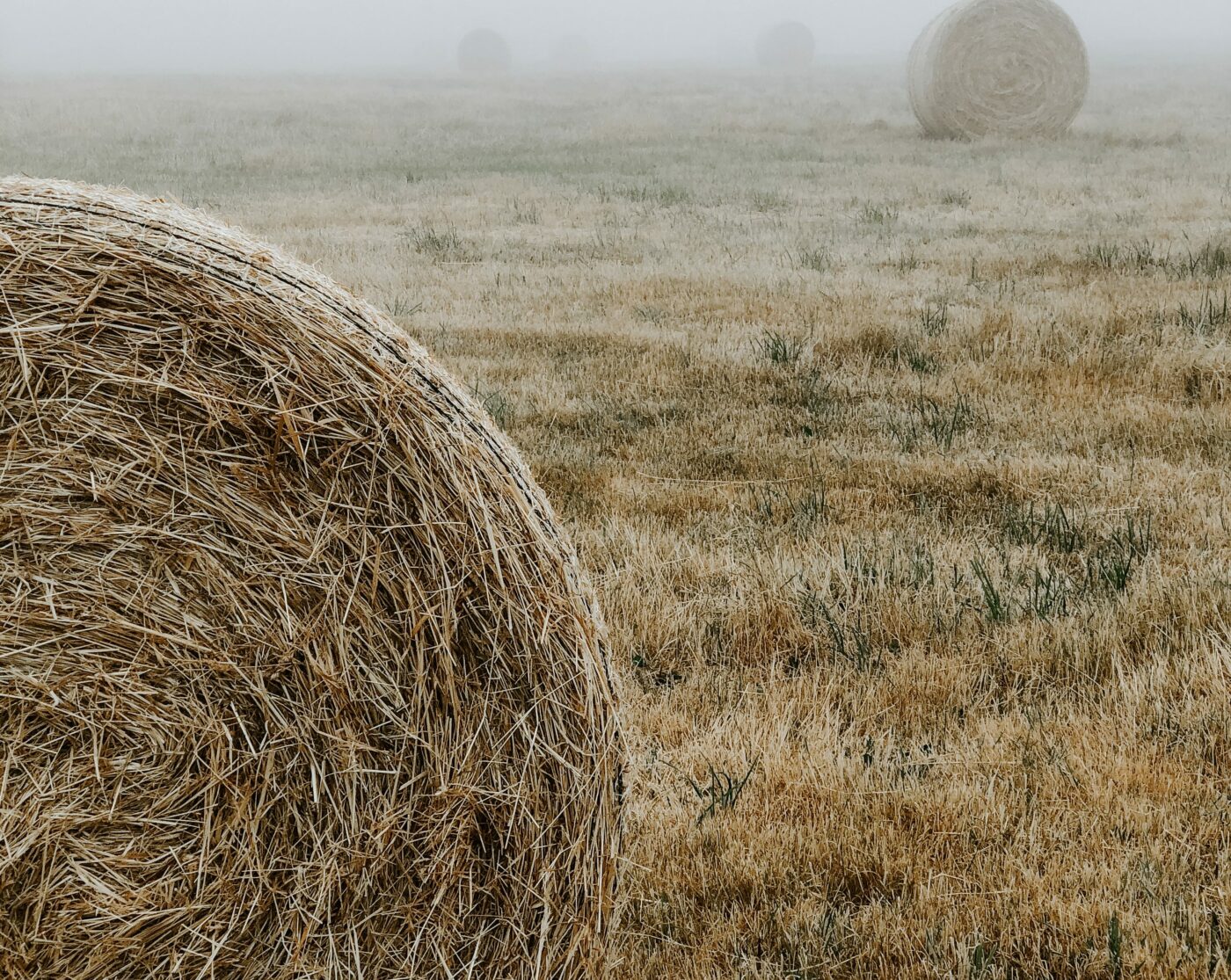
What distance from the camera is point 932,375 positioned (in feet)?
22.9

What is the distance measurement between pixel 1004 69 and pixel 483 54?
39.5 meters

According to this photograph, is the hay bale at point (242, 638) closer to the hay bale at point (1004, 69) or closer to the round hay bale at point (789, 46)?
the hay bale at point (1004, 69)

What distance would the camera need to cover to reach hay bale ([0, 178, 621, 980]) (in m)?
2.17

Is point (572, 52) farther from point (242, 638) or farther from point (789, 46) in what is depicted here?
point (242, 638)

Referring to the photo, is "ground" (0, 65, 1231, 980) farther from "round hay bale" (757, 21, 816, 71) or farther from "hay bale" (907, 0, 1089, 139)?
"round hay bale" (757, 21, 816, 71)

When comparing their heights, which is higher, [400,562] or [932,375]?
[400,562]

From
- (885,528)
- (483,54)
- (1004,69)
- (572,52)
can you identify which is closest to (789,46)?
(483,54)

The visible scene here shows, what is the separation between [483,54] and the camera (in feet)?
178

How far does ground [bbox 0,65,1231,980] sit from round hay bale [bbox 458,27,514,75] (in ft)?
140

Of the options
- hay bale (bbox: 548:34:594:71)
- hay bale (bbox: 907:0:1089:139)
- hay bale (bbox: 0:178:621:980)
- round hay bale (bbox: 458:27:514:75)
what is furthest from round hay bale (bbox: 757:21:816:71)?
hay bale (bbox: 0:178:621:980)

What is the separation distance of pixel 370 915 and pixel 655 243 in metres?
9.31

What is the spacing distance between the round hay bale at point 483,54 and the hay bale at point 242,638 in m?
55.1

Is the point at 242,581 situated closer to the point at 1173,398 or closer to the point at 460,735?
the point at 460,735

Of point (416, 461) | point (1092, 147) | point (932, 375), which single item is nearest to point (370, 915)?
point (416, 461)
